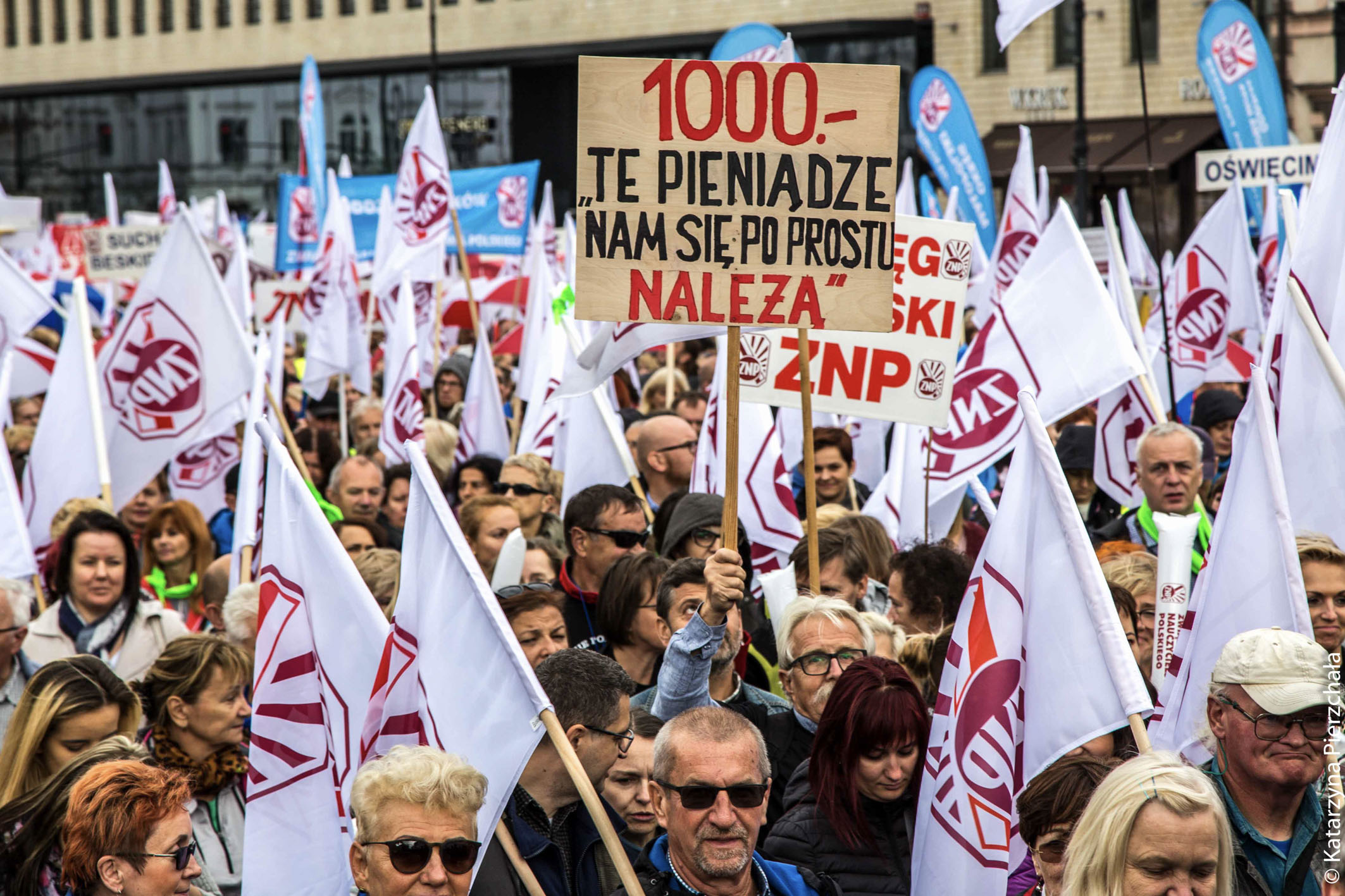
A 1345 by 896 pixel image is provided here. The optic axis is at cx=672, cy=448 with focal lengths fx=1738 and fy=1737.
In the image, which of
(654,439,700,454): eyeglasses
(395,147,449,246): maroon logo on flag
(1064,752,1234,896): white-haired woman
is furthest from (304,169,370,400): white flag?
(1064,752,1234,896): white-haired woman

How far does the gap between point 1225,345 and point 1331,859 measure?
8684mm

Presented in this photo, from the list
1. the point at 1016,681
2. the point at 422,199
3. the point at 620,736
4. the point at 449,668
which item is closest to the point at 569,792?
the point at 620,736

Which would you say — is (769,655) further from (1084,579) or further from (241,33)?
(241,33)

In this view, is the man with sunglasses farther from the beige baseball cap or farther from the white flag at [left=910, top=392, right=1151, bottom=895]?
the white flag at [left=910, top=392, right=1151, bottom=895]

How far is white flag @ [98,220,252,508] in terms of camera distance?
28.8ft

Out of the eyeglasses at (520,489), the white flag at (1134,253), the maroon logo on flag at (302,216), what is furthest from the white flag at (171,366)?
the white flag at (1134,253)

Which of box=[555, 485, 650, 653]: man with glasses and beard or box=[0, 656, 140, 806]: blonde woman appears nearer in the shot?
box=[0, 656, 140, 806]: blonde woman

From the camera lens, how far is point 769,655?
19.5 ft

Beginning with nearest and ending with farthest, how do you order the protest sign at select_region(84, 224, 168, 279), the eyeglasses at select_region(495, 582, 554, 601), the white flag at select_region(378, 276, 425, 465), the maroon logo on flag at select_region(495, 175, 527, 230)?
the eyeglasses at select_region(495, 582, 554, 601) → the white flag at select_region(378, 276, 425, 465) → the protest sign at select_region(84, 224, 168, 279) → the maroon logo on flag at select_region(495, 175, 527, 230)

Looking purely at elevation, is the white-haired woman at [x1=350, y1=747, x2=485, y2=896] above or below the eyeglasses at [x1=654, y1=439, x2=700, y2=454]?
below

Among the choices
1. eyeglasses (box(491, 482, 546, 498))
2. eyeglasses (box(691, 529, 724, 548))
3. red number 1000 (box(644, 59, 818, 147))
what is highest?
red number 1000 (box(644, 59, 818, 147))

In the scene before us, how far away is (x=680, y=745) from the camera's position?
363 cm

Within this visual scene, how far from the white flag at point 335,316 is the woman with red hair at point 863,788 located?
28.7ft

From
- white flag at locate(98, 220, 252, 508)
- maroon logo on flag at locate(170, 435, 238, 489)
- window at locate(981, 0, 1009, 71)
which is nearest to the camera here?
white flag at locate(98, 220, 252, 508)
